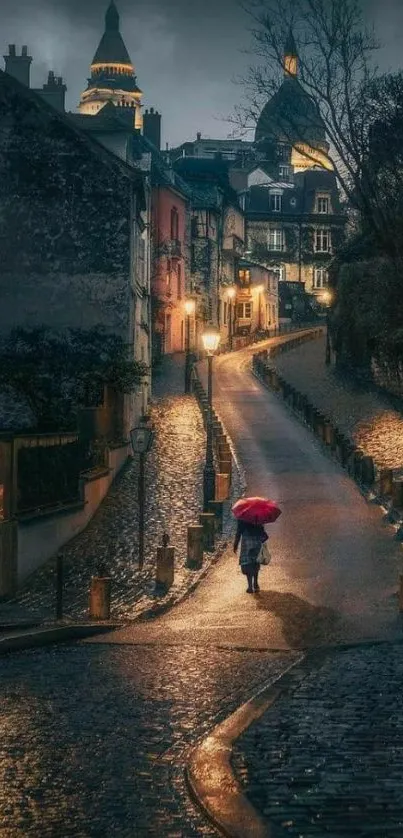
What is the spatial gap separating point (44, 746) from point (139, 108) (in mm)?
156681

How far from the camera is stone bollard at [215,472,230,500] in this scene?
91.2 ft

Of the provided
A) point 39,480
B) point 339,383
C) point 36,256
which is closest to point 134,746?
point 39,480

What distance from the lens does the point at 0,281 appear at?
115ft

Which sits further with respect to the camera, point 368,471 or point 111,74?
point 111,74

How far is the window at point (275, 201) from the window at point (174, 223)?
128 feet

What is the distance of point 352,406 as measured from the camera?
4434 cm

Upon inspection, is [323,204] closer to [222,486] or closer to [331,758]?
[222,486]

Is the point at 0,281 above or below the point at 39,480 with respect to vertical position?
above

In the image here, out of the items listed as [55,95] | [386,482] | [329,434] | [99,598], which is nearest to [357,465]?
[386,482]

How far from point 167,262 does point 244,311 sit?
89.6 feet

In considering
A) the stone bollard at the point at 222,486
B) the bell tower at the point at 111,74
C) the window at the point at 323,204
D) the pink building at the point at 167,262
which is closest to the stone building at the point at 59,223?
the stone bollard at the point at 222,486

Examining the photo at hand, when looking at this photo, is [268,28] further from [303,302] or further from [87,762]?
[303,302]

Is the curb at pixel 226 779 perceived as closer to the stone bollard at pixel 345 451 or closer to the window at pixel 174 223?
the stone bollard at pixel 345 451

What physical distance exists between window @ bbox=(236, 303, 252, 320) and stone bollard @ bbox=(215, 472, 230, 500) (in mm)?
64648
